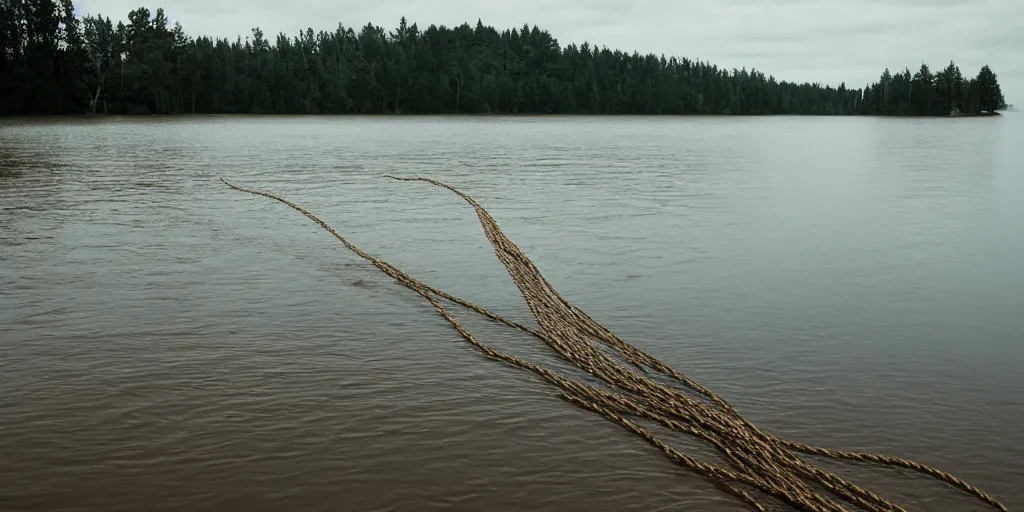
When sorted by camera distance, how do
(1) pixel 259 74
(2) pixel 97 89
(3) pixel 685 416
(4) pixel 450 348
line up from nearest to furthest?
(3) pixel 685 416
(4) pixel 450 348
(2) pixel 97 89
(1) pixel 259 74

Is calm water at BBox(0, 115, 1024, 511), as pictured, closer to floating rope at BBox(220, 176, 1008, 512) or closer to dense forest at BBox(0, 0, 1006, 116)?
floating rope at BBox(220, 176, 1008, 512)

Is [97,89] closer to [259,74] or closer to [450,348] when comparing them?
[259,74]

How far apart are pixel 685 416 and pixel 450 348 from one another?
9.15ft

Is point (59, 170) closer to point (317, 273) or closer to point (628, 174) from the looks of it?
point (628, 174)

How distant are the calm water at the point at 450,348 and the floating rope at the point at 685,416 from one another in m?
0.17

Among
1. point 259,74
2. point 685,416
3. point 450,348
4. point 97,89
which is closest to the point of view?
point 685,416

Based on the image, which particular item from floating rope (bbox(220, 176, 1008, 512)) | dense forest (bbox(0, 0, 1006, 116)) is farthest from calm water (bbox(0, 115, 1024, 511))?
dense forest (bbox(0, 0, 1006, 116))

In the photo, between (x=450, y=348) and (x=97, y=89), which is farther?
(x=97, y=89)

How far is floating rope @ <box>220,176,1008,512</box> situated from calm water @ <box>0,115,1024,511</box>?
0.17 metres

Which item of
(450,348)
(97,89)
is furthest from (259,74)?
(450,348)

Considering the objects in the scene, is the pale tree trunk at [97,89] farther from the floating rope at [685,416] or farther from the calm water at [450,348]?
the floating rope at [685,416]

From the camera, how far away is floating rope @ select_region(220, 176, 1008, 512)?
18.3ft

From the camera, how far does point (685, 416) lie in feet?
22.4

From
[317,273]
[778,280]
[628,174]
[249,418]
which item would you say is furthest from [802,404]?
[628,174]
